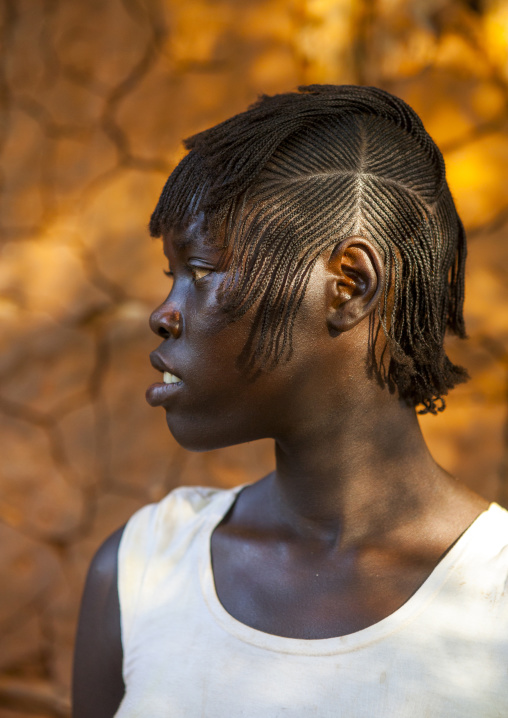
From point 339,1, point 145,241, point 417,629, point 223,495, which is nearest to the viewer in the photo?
point 417,629

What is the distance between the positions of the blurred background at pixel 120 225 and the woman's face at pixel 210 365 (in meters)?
0.86

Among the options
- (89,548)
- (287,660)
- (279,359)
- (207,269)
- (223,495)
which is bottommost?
(89,548)

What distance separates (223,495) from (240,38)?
113 centimetres

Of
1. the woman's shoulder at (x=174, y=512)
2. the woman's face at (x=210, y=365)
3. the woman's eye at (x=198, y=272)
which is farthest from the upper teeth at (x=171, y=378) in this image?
the woman's shoulder at (x=174, y=512)

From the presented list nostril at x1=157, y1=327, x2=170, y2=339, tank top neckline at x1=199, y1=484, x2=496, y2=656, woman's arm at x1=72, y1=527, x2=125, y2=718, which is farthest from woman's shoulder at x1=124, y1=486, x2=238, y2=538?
nostril at x1=157, y1=327, x2=170, y2=339

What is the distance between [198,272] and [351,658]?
0.47m

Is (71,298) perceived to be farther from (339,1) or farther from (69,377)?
(339,1)

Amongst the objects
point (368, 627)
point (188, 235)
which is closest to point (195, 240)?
point (188, 235)

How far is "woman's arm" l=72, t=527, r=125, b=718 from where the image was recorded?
93 centimetres

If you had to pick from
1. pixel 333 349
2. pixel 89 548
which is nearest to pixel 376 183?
pixel 333 349

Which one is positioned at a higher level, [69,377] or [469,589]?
[69,377]

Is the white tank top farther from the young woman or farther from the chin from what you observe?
the chin

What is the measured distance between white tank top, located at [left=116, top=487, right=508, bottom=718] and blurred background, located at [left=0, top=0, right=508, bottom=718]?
0.82 m

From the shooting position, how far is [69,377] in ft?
5.65
